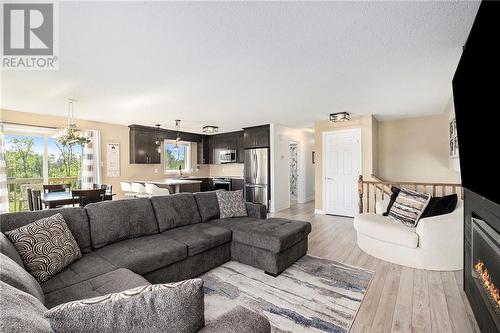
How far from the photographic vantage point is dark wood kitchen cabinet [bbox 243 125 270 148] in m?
6.20

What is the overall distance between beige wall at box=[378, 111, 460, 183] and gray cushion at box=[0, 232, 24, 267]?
6.67 metres

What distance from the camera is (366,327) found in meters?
1.75

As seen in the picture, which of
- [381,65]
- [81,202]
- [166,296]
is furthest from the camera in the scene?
[81,202]

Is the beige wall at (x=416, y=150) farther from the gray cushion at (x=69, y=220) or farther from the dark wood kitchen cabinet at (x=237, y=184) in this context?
the gray cushion at (x=69, y=220)

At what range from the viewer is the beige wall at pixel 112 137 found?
14.4ft

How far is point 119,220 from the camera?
2406 millimetres

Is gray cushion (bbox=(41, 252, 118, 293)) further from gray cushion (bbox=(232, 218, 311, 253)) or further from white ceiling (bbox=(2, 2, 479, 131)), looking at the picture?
white ceiling (bbox=(2, 2, 479, 131))

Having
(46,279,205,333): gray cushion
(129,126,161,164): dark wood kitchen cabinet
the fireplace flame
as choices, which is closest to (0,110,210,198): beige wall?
(129,126,161,164): dark wood kitchen cabinet

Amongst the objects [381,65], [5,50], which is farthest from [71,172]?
[381,65]

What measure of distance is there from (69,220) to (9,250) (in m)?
0.67

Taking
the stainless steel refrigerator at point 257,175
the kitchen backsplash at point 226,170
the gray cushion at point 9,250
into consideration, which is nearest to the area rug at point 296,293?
the gray cushion at point 9,250

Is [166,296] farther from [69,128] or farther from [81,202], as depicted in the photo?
[69,128]

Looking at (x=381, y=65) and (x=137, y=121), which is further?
(x=137, y=121)

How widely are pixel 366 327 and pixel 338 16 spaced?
234cm
